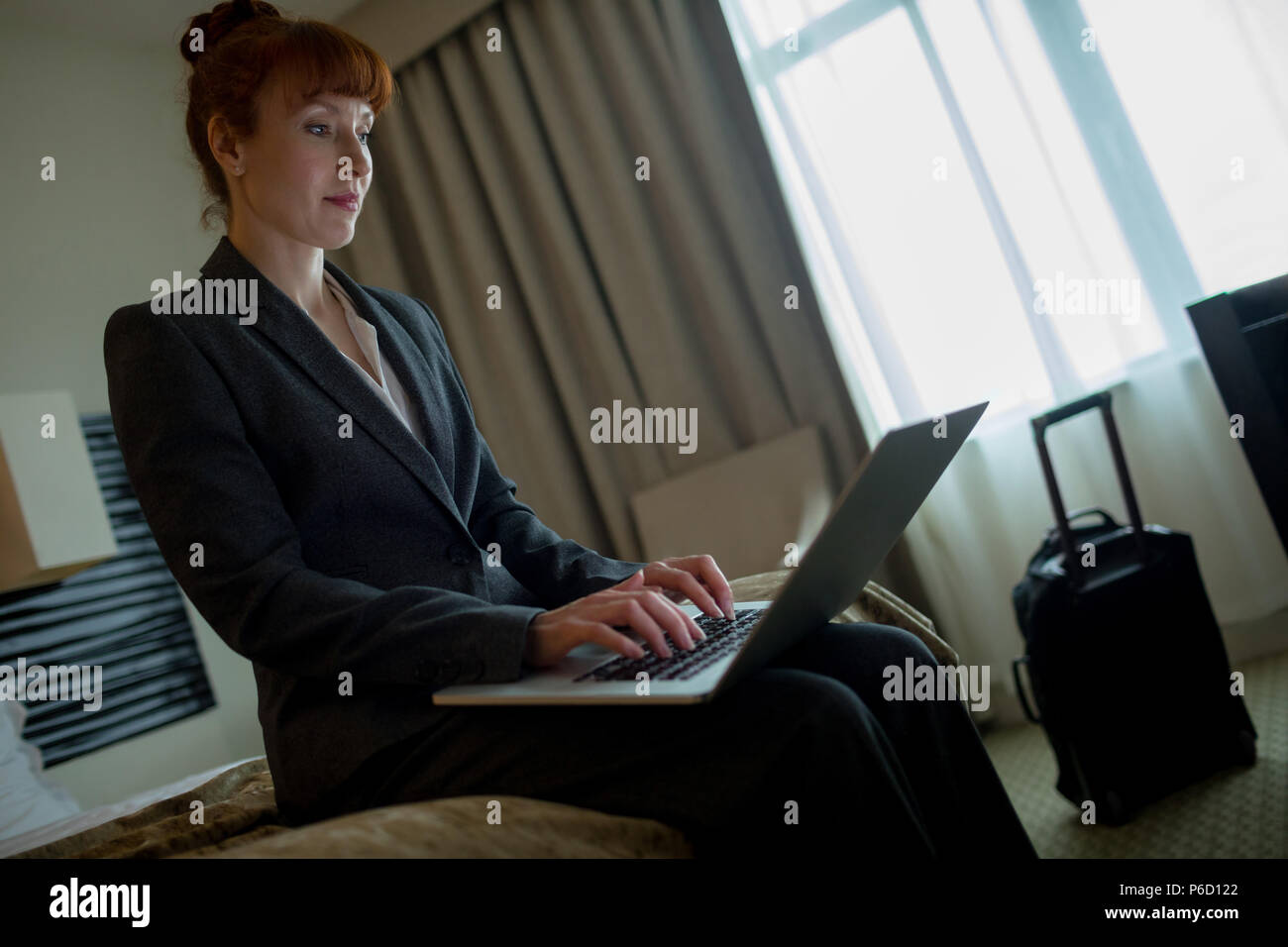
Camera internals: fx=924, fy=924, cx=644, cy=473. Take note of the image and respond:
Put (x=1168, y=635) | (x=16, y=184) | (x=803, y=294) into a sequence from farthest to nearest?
(x=16, y=184) < (x=803, y=294) < (x=1168, y=635)

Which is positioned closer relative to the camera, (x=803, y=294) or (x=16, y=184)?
(x=803, y=294)

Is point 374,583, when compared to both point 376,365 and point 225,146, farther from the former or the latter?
point 225,146

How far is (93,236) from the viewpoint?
133 inches

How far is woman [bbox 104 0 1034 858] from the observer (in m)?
0.85

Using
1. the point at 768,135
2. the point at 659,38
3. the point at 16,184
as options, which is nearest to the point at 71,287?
the point at 16,184

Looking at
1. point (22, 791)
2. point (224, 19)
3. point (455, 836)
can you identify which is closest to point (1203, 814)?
point (455, 836)

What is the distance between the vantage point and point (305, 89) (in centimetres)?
124

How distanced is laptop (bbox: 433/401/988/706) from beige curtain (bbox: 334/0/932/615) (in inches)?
77.3

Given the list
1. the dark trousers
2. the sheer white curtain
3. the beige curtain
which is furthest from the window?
the dark trousers

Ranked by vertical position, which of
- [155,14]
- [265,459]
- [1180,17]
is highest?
[155,14]

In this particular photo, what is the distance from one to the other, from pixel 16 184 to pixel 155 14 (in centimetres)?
83

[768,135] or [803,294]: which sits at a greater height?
[768,135]
